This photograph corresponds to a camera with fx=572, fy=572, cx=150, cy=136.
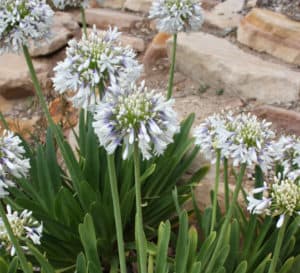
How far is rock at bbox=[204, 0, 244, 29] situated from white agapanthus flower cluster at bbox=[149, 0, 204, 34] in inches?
90.2

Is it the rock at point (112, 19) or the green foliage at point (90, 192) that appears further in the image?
the rock at point (112, 19)

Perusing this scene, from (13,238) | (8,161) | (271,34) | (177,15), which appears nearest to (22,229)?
(13,238)

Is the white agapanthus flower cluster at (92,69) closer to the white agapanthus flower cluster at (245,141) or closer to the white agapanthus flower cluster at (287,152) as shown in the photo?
the white agapanthus flower cluster at (245,141)

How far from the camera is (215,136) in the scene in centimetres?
255

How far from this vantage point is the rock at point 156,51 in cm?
546

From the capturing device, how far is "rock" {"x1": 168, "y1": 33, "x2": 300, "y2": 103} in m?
4.50

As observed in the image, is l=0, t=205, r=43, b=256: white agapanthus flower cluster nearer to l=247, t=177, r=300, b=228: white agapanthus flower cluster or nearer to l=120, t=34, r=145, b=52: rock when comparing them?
l=247, t=177, r=300, b=228: white agapanthus flower cluster

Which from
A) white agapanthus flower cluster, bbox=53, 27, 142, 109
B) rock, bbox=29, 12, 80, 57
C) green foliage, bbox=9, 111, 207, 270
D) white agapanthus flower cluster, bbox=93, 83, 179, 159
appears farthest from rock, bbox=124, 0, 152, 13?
white agapanthus flower cluster, bbox=93, 83, 179, 159

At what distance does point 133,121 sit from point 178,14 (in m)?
1.63

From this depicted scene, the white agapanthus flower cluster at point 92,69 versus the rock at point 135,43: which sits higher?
the white agapanthus flower cluster at point 92,69

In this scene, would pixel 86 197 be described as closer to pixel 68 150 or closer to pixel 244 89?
pixel 68 150

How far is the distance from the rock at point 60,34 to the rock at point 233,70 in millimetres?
1331

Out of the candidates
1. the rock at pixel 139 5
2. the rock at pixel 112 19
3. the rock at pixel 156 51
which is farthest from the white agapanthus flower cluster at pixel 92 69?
the rock at pixel 139 5

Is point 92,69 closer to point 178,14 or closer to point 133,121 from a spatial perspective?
point 133,121
